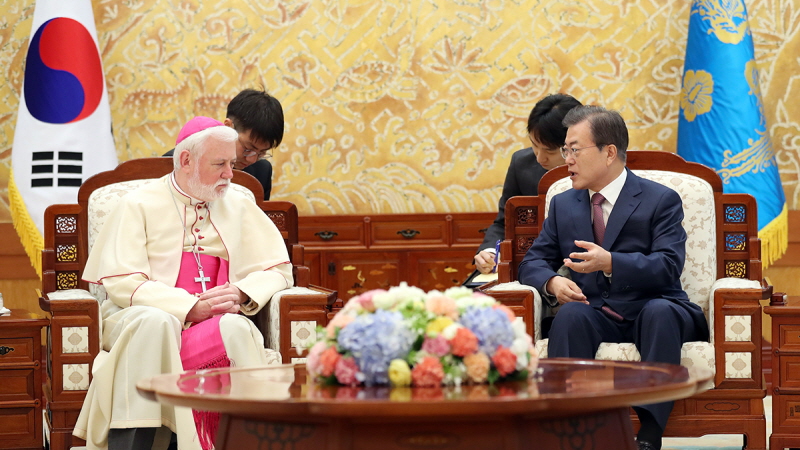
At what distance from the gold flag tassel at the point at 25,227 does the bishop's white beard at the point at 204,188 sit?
1.84 m

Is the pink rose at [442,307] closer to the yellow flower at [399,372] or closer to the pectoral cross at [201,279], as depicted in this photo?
the yellow flower at [399,372]

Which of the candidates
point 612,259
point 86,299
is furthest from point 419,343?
point 86,299

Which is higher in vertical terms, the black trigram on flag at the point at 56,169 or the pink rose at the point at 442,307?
the black trigram on flag at the point at 56,169

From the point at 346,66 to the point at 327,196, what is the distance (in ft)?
2.54

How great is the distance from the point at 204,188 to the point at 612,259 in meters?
1.55

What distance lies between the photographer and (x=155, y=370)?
133 inches

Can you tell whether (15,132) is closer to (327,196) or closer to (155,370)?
(327,196)

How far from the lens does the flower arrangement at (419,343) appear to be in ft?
7.23

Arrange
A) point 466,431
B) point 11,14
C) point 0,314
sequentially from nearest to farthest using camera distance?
point 466,431 < point 0,314 < point 11,14

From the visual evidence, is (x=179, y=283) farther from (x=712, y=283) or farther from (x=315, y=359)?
(x=712, y=283)

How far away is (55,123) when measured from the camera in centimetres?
534

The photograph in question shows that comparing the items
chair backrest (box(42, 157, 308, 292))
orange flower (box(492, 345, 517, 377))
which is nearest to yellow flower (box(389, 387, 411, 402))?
orange flower (box(492, 345, 517, 377))

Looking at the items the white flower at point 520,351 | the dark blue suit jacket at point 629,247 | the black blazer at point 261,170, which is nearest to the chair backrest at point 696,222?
the dark blue suit jacket at point 629,247

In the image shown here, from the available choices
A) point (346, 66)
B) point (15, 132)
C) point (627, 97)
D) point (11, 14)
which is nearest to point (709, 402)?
point (627, 97)
